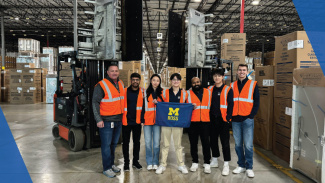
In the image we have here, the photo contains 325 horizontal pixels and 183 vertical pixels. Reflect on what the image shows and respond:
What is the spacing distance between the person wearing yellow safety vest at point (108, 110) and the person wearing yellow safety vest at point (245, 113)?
6.54 ft

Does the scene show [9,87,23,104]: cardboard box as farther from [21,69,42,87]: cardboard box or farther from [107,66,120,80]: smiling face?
[107,66,120,80]: smiling face

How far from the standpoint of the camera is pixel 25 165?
4621 millimetres

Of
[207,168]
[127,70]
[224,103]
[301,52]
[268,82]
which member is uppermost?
[301,52]

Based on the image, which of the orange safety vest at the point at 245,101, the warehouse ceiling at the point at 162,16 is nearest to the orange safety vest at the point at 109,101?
the orange safety vest at the point at 245,101

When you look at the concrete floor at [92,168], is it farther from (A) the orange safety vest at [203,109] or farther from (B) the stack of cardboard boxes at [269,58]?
(B) the stack of cardboard boxes at [269,58]

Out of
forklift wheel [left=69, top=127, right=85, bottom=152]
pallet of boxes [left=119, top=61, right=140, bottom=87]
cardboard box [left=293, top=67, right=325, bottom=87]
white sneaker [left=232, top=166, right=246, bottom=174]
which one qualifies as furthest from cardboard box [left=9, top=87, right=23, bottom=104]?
cardboard box [left=293, top=67, right=325, bottom=87]

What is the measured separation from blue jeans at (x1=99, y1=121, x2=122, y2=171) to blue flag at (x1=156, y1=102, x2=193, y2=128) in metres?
0.75

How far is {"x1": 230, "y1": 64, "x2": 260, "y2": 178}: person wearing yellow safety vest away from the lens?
3953 millimetres

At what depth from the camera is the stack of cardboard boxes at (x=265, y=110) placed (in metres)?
5.48

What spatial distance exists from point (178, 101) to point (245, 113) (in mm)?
1142

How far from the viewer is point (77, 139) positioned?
209 inches

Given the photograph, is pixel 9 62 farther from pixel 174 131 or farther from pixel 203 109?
pixel 203 109

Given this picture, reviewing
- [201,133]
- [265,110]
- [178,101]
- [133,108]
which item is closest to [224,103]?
[201,133]

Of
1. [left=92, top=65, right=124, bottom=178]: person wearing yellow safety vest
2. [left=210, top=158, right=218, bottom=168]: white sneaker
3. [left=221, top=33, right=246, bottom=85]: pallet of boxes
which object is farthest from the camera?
[left=221, top=33, right=246, bottom=85]: pallet of boxes
